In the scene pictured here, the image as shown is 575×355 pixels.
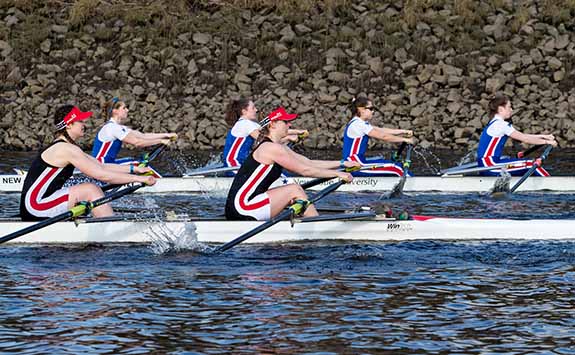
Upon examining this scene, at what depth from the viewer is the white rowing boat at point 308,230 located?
13.9 m

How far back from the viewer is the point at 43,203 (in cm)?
1376

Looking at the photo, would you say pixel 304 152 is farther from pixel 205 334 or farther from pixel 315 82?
pixel 205 334

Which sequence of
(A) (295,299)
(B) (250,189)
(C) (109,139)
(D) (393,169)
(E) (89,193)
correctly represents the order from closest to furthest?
(A) (295,299) < (B) (250,189) < (E) (89,193) < (C) (109,139) < (D) (393,169)

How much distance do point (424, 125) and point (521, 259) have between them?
20.0 m

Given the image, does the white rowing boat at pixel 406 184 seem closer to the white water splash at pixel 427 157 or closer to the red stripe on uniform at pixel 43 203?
the white water splash at pixel 427 157

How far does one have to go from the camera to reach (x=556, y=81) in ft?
114

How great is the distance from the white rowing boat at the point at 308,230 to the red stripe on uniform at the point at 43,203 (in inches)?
10.5

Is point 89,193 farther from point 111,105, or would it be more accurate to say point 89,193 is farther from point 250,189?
point 111,105

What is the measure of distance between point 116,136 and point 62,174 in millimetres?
5936

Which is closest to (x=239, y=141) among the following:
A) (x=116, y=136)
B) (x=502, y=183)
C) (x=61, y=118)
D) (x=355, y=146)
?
(x=355, y=146)

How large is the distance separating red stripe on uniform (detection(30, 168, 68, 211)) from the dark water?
485 millimetres

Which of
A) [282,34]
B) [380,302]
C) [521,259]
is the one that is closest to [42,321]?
[380,302]

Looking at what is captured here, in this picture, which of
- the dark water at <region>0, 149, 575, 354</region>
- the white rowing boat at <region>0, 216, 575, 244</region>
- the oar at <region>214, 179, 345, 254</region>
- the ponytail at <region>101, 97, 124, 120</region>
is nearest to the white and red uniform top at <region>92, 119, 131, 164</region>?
the ponytail at <region>101, 97, 124, 120</region>

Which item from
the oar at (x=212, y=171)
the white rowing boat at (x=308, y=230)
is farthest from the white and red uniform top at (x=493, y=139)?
the white rowing boat at (x=308, y=230)
